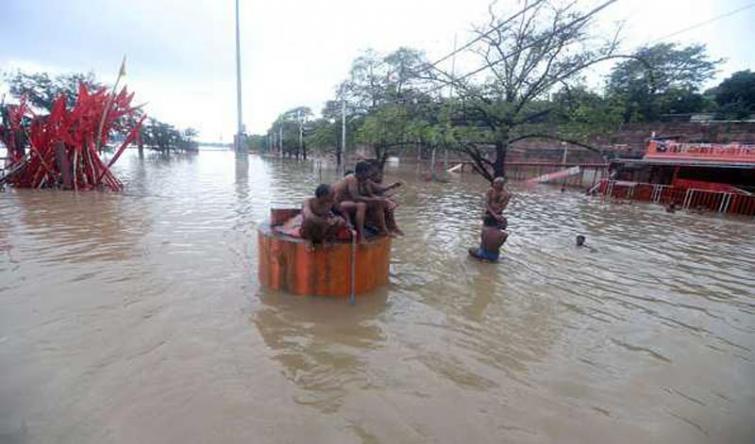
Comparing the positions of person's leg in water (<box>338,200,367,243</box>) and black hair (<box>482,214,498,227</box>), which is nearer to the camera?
person's leg in water (<box>338,200,367,243</box>)

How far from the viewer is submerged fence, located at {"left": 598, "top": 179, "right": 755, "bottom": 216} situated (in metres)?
15.1

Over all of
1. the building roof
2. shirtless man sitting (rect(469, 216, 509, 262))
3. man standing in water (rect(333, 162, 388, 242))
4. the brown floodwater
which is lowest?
the brown floodwater

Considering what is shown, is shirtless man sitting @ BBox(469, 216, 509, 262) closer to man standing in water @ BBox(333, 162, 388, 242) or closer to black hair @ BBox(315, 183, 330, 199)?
man standing in water @ BBox(333, 162, 388, 242)

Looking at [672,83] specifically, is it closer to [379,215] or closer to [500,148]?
[500,148]

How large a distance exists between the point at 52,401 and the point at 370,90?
25.9 metres

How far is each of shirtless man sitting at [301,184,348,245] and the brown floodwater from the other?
0.82 meters

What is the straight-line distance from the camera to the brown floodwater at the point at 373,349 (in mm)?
2564

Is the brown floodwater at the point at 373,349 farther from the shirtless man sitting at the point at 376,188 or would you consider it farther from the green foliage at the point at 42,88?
the green foliage at the point at 42,88

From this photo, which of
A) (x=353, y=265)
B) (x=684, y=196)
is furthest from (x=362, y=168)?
(x=684, y=196)

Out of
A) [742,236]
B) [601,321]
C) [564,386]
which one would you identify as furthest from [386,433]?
[742,236]

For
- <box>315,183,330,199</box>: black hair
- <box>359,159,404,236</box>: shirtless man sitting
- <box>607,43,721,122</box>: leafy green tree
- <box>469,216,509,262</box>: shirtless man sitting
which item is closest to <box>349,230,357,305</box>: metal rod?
<box>315,183,330,199</box>: black hair

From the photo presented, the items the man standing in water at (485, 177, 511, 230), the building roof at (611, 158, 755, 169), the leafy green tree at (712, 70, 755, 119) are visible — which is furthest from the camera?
the leafy green tree at (712, 70, 755, 119)

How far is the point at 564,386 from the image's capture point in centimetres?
308

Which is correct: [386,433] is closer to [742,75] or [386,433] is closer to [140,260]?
[140,260]
